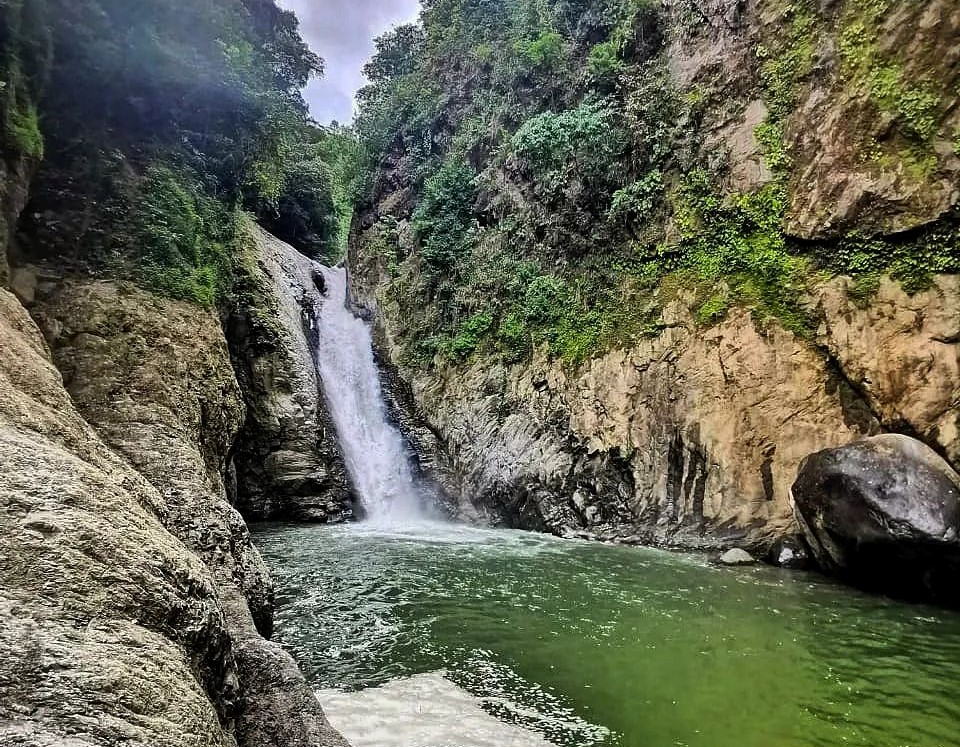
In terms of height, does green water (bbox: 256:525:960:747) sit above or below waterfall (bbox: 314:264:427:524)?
below

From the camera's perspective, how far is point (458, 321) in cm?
2002

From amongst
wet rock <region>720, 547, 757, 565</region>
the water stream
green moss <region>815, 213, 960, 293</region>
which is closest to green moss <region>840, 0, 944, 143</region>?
green moss <region>815, 213, 960, 293</region>

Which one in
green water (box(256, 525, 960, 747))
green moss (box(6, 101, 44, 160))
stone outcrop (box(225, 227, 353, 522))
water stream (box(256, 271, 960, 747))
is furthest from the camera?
stone outcrop (box(225, 227, 353, 522))

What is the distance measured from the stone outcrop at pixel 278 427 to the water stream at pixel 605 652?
4057 millimetres

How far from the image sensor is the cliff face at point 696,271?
11234 mm

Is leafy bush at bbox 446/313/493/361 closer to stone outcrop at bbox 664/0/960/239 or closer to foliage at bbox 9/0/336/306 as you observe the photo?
stone outcrop at bbox 664/0/960/239

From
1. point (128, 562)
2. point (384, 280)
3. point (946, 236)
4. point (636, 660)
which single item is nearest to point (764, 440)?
point (946, 236)

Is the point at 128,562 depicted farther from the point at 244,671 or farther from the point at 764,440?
the point at 764,440

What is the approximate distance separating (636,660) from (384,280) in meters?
20.1

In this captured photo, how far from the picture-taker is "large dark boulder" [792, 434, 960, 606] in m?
8.55

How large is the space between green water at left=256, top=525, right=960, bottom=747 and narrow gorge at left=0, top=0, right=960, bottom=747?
0.06 m

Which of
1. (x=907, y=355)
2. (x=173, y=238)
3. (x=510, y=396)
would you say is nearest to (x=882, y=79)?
(x=907, y=355)

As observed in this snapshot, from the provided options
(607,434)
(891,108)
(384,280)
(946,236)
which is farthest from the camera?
(384,280)

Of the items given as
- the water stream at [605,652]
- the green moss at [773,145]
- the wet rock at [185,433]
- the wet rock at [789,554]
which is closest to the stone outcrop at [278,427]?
the water stream at [605,652]
